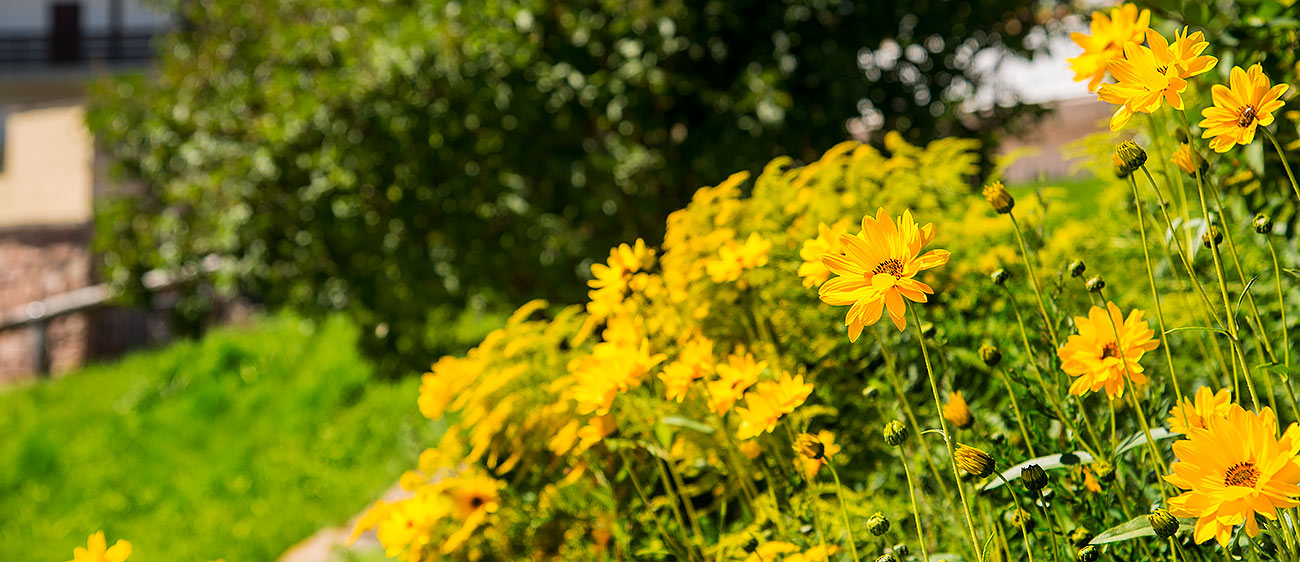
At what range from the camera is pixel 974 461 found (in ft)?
3.03

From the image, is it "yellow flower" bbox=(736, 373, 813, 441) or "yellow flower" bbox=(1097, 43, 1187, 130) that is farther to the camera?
"yellow flower" bbox=(736, 373, 813, 441)

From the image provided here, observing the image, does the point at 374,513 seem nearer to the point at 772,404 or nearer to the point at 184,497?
the point at 772,404

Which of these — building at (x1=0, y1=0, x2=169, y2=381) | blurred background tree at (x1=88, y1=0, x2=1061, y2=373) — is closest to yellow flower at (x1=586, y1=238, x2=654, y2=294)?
blurred background tree at (x1=88, y1=0, x2=1061, y2=373)

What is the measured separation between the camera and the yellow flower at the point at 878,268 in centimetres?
91

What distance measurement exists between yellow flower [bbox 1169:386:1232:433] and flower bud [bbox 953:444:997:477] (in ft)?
0.54

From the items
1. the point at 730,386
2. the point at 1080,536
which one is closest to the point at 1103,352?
the point at 1080,536

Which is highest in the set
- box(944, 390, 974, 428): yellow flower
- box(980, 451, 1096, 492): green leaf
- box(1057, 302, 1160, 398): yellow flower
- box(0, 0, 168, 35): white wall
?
box(0, 0, 168, 35): white wall

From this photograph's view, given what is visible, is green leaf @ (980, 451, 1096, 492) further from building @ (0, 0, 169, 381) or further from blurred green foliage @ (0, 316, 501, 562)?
building @ (0, 0, 169, 381)

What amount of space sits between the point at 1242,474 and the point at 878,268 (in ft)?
1.10

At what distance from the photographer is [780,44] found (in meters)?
3.19

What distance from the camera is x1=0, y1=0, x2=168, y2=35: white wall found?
19.4 metres

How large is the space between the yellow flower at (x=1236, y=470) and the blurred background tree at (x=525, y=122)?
2.26 meters

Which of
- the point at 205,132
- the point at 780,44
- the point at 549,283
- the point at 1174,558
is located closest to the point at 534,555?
the point at 1174,558

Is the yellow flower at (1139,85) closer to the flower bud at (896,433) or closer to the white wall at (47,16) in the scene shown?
the flower bud at (896,433)
